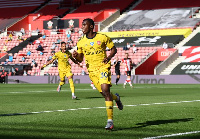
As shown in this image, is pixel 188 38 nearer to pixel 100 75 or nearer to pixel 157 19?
pixel 157 19

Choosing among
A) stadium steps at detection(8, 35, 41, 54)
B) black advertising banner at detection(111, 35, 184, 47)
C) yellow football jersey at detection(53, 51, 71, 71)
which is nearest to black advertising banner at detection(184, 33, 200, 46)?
black advertising banner at detection(111, 35, 184, 47)

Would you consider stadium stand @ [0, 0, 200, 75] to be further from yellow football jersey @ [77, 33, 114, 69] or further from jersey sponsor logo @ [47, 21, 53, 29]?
yellow football jersey @ [77, 33, 114, 69]

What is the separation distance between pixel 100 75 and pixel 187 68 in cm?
3387

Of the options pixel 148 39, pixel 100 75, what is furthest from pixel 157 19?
pixel 100 75

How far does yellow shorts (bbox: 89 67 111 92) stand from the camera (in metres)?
9.05

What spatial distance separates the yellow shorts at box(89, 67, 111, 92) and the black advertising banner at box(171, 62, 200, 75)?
33.0 meters

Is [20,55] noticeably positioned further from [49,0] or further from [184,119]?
[184,119]

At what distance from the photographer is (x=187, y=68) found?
1656 inches

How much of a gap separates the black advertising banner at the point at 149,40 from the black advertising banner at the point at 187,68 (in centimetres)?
491

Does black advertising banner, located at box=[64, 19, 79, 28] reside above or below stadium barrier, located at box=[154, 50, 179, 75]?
above

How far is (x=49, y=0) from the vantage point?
226 ft

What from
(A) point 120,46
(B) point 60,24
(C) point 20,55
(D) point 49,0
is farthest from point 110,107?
(D) point 49,0

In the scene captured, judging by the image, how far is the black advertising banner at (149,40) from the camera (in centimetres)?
4776

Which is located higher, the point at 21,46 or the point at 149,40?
the point at 149,40
